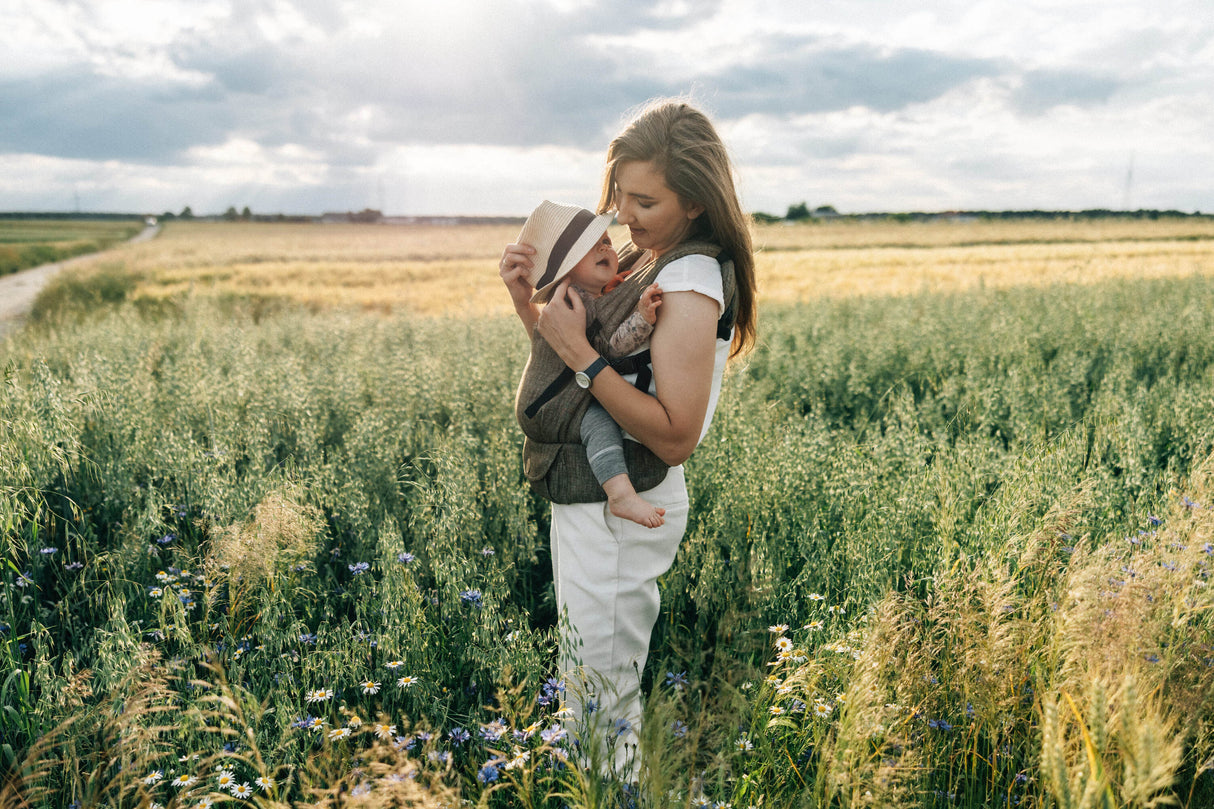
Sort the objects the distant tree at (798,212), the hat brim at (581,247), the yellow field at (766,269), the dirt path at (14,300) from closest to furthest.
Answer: the hat brim at (581,247) < the dirt path at (14,300) < the yellow field at (766,269) < the distant tree at (798,212)

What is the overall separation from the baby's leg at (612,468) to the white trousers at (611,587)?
109 mm

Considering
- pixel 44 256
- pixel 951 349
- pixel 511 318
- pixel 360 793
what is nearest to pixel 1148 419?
pixel 951 349

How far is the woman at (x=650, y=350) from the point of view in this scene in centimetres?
170

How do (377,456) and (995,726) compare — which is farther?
(377,456)

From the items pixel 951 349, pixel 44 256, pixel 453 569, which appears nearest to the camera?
pixel 453 569

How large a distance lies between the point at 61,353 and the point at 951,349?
835 centimetres

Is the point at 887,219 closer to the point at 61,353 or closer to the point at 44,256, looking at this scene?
the point at 44,256

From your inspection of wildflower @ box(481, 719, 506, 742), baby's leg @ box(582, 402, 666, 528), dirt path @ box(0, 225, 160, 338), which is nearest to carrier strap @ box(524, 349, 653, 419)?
baby's leg @ box(582, 402, 666, 528)

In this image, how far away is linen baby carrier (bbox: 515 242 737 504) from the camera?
180cm

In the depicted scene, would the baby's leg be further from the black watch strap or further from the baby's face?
the baby's face

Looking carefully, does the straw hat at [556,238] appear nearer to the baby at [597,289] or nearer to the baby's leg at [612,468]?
the baby at [597,289]

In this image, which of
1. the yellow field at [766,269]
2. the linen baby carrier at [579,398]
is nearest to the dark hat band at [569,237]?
the linen baby carrier at [579,398]

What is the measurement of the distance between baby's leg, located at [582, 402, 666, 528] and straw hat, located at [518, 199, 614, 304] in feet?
1.23

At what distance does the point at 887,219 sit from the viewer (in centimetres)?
6906
